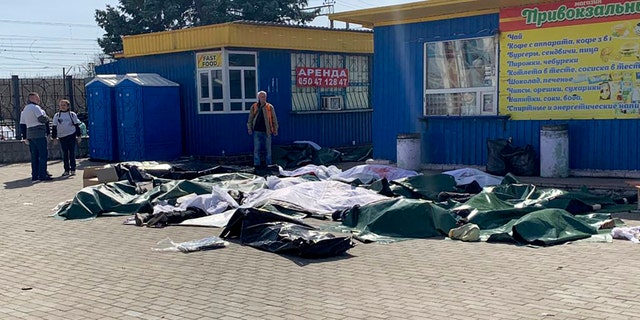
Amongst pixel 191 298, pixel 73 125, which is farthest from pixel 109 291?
pixel 73 125

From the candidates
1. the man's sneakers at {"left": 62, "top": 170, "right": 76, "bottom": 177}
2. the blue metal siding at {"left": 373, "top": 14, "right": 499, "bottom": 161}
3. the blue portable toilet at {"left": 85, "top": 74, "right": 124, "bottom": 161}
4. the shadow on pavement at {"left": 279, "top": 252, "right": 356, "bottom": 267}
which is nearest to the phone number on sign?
the blue metal siding at {"left": 373, "top": 14, "right": 499, "bottom": 161}

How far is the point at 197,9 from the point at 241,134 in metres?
23.5

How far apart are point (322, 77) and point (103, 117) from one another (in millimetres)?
6516

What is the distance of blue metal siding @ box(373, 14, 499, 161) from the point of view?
48.2ft

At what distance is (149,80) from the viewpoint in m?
19.1

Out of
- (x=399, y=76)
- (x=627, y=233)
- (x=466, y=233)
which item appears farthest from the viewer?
(x=399, y=76)

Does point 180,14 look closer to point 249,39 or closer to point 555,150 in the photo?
point 249,39

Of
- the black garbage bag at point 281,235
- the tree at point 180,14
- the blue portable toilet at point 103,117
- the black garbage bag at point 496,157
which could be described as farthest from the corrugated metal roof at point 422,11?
the tree at point 180,14

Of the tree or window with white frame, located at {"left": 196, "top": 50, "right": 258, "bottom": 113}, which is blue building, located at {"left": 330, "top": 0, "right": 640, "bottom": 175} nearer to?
window with white frame, located at {"left": 196, "top": 50, "right": 258, "bottom": 113}

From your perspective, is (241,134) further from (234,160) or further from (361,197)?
(361,197)

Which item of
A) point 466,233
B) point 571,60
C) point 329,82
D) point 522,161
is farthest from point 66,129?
point 571,60

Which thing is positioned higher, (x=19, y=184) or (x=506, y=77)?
(x=506, y=77)

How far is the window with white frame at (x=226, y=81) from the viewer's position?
18.6 m

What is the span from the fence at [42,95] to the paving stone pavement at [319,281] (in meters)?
14.2
